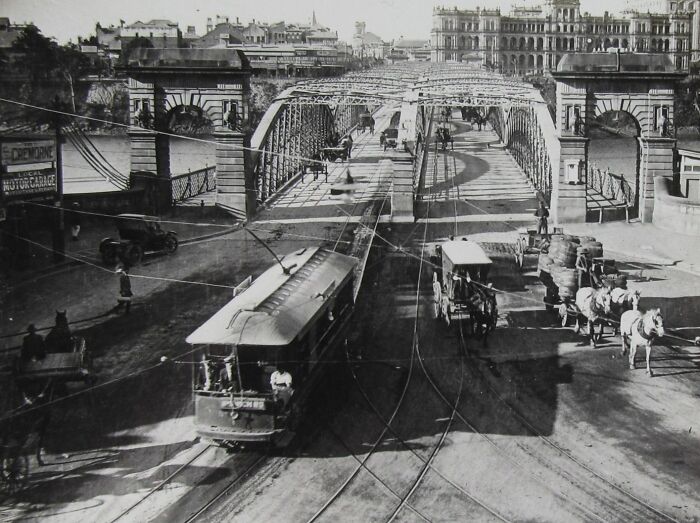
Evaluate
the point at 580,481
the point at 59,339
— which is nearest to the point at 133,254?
the point at 59,339

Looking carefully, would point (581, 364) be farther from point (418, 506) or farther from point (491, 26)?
point (491, 26)

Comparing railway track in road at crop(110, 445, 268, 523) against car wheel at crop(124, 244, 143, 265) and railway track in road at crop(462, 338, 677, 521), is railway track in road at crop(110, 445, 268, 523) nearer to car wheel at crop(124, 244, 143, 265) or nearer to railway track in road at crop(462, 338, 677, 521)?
railway track in road at crop(462, 338, 677, 521)

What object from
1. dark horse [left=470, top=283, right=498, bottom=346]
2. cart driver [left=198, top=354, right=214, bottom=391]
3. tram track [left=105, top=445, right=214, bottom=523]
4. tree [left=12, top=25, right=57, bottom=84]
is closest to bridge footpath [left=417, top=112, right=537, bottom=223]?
dark horse [left=470, top=283, right=498, bottom=346]

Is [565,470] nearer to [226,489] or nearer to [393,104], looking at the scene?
[226,489]

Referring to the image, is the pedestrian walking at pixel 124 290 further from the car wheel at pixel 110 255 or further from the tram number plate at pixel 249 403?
the tram number plate at pixel 249 403

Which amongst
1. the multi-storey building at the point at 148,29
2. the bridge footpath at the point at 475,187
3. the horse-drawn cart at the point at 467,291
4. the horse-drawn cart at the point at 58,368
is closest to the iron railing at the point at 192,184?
the bridge footpath at the point at 475,187

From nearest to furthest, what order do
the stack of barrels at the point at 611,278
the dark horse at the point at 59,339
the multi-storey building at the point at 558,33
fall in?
the dark horse at the point at 59,339
the stack of barrels at the point at 611,278
the multi-storey building at the point at 558,33
